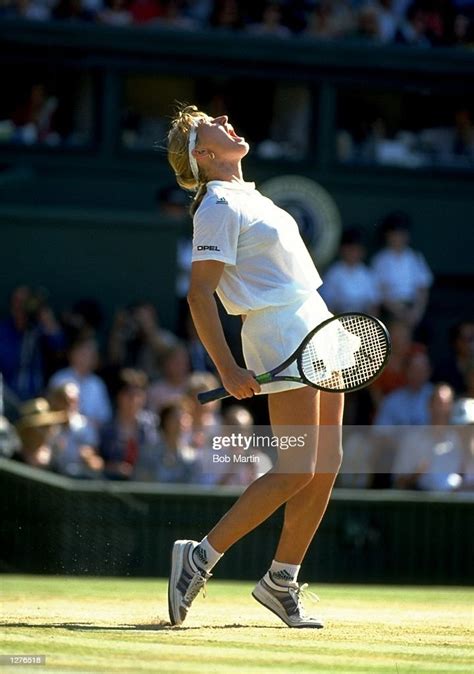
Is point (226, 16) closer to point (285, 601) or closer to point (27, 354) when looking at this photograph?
point (27, 354)

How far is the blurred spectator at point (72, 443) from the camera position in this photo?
30.8 feet

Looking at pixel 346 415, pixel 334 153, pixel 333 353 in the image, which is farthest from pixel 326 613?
pixel 334 153

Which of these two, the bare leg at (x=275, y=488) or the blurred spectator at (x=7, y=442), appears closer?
the bare leg at (x=275, y=488)

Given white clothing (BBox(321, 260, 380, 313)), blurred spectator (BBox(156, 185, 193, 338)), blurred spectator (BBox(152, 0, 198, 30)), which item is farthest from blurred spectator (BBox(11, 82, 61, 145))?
white clothing (BBox(321, 260, 380, 313))

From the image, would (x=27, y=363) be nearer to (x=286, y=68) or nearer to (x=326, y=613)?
(x=286, y=68)

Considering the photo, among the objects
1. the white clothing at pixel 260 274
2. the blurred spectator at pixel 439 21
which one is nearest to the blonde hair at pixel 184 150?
the white clothing at pixel 260 274

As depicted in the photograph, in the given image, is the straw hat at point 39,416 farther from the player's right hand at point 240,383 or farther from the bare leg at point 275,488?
the player's right hand at point 240,383

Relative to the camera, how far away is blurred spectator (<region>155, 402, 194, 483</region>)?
30.1 ft

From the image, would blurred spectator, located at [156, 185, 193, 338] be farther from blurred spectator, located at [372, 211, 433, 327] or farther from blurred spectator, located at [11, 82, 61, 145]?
blurred spectator, located at [372, 211, 433, 327]

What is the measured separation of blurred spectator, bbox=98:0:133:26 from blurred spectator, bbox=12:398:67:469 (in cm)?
495

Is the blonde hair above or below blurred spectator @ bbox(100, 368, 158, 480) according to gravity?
above

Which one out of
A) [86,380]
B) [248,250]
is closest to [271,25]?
[86,380]

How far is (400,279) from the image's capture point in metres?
12.1

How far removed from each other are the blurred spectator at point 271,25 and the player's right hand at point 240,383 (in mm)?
8915
